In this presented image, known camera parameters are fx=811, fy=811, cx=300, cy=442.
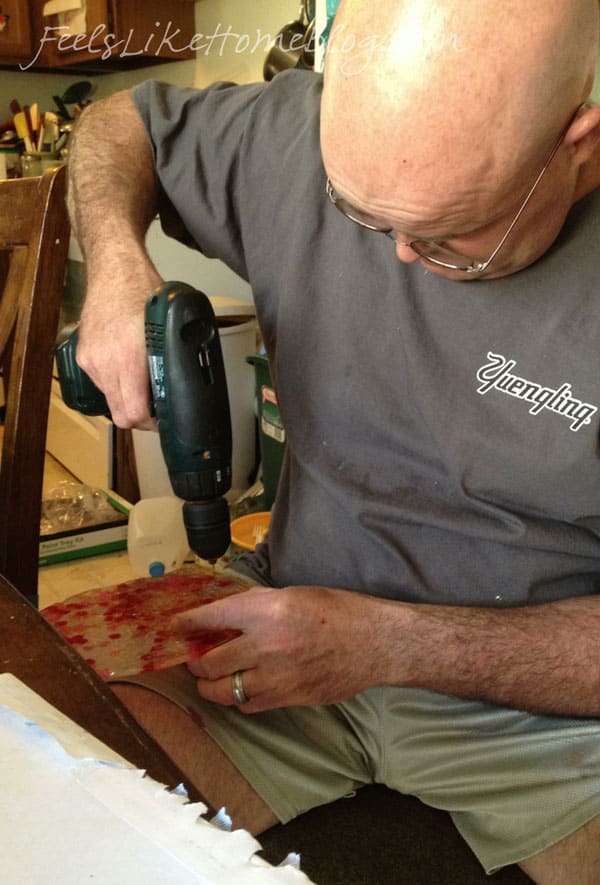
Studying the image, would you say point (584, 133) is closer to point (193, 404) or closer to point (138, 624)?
point (193, 404)

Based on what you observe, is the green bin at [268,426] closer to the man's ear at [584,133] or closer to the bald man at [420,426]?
the bald man at [420,426]

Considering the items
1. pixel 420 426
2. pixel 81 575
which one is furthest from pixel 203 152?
pixel 81 575

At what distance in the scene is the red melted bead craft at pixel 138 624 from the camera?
0.87 meters

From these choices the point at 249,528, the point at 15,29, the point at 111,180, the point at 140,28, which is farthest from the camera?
the point at 15,29

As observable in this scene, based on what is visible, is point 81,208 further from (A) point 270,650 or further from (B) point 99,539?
(B) point 99,539

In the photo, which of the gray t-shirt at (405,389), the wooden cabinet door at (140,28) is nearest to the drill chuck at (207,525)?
the gray t-shirt at (405,389)

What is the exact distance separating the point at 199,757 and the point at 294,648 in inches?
5.6

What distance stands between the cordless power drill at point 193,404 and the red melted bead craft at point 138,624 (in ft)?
0.31

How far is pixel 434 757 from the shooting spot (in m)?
0.85

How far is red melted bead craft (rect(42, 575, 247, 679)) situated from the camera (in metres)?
0.87

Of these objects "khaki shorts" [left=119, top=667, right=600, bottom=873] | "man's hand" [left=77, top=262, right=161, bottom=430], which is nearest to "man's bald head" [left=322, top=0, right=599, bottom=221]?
"man's hand" [left=77, top=262, right=161, bottom=430]

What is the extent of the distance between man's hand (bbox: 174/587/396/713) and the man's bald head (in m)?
0.41

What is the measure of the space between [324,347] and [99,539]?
62.1 inches

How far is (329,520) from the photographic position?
99 cm
